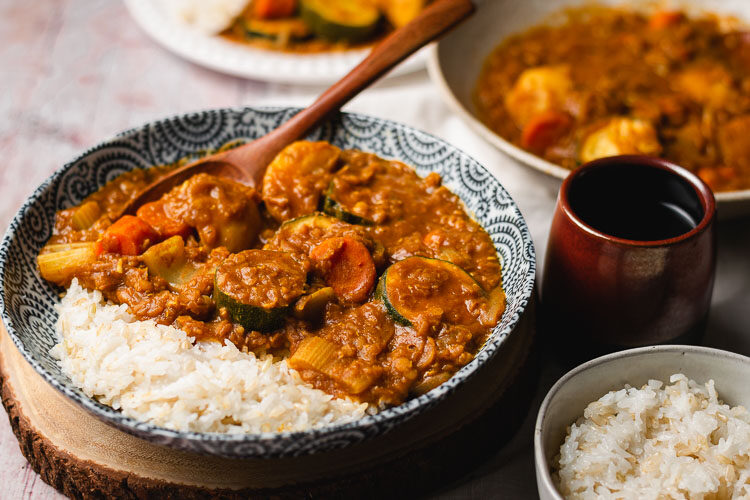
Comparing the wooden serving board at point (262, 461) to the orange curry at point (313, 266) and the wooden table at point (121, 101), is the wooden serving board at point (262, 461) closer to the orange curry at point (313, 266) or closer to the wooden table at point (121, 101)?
the orange curry at point (313, 266)

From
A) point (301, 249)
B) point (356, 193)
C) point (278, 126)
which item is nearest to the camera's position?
point (301, 249)

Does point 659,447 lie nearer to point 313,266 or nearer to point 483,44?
point 313,266

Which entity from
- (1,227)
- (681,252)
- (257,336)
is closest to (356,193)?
(257,336)

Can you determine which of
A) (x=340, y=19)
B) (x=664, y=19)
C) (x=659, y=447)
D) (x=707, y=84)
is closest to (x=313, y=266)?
(x=659, y=447)

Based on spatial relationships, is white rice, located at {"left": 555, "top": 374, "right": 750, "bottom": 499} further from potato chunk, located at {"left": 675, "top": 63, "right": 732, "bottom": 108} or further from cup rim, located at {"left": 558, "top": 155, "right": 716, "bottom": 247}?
potato chunk, located at {"left": 675, "top": 63, "right": 732, "bottom": 108}

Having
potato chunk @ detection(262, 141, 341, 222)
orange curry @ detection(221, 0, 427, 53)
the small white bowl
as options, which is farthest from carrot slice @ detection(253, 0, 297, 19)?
the small white bowl

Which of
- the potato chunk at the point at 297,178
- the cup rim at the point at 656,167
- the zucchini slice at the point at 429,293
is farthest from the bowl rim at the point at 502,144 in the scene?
the potato chunk at the point at 297,178

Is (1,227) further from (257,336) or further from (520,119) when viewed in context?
(520,119)
